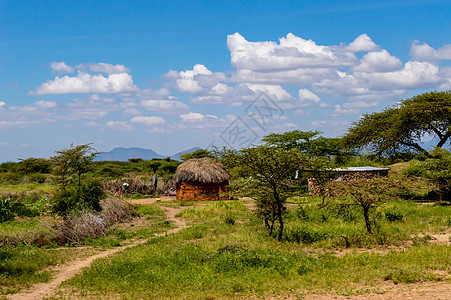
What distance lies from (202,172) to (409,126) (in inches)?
617

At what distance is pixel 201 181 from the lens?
26734 mm

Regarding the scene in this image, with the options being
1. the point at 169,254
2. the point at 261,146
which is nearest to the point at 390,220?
the point at 261,146

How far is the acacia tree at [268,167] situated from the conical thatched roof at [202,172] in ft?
44.1

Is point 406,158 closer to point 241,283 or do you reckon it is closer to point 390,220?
point 390,220

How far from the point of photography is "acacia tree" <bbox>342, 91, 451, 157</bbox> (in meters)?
30.8

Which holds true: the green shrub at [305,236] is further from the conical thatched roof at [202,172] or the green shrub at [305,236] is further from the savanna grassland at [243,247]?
the conical thatched roof at [202,172]

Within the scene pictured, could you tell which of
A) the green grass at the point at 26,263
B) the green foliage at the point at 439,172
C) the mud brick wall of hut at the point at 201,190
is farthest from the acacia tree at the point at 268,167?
the mud brick wall of hut at the point at 201,190

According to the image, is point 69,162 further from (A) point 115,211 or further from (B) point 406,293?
(B) point 406,293

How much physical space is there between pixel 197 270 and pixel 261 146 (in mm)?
4025

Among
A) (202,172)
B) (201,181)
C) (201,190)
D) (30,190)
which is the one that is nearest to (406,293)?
(201,181)

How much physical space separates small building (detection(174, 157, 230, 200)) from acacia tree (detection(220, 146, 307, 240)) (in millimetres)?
13506

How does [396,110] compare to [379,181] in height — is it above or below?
above

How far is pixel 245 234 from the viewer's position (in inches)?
539

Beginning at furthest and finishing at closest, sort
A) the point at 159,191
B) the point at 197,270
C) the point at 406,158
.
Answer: the point at 406,158, the point at 159,191, the point at 197,270
